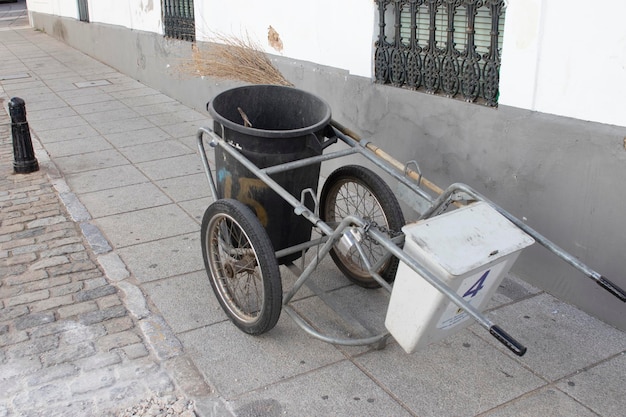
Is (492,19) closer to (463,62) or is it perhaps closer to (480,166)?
(463,62)

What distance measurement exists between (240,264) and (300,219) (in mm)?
456

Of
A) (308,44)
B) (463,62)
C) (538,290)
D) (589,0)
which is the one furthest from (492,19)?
(308,44)

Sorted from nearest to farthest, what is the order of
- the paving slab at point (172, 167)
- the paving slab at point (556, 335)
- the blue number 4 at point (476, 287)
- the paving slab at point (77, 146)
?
1. the blue number 4 at point (476, 287)
2. the paving slab at point (556, 335)
3. the paving slab at point (172, 167)
4. the paving slab at point (77, 146)

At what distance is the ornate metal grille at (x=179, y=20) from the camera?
8938 millimetres

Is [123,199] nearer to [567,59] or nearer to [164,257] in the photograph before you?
[164,257]

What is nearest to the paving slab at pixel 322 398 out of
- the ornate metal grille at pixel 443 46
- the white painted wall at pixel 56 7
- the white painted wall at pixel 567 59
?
the white painted wall at pixel 567 59

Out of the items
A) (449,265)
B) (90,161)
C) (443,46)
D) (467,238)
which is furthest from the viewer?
(90,161)

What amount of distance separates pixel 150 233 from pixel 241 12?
3.35 meters

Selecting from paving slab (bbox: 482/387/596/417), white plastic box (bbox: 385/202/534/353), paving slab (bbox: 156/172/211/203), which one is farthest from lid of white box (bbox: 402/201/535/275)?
paving slab (bbox: 156/172/211/203)

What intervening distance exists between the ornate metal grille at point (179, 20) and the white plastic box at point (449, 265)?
6831mm

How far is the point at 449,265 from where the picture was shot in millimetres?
2551

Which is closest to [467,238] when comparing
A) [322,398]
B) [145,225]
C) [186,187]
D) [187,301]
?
[322,398]

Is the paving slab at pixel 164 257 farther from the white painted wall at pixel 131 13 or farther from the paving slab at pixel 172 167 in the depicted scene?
the white painted wall at pixel 131 13

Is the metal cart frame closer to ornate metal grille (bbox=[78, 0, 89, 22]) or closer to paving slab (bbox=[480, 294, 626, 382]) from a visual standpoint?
paving slab (bbox=[480, 294, 626, 382])
